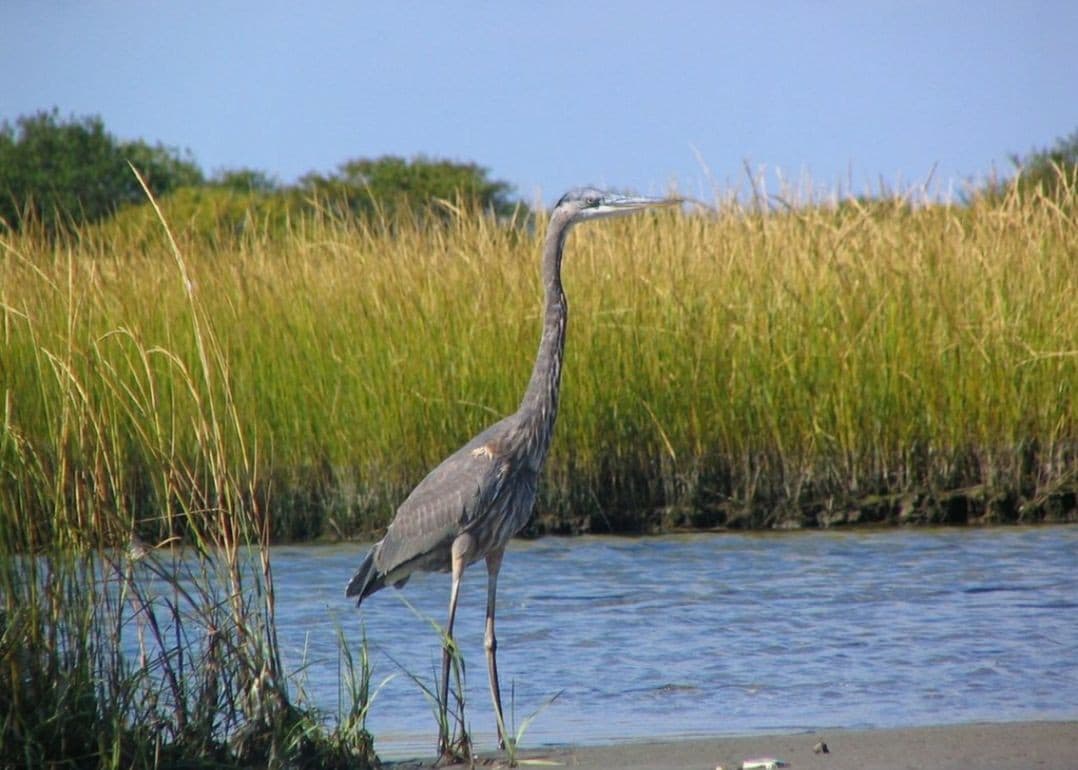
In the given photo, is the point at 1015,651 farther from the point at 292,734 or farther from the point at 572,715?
the point at 292,734

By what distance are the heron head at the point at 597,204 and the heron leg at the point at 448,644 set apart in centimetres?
134

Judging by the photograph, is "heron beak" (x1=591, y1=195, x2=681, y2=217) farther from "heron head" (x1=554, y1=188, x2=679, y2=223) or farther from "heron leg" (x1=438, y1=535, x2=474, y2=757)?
"heron leg" (x1=438, y1=535, x2=474, y2=757)

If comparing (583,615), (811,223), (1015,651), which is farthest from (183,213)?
(1015,651)

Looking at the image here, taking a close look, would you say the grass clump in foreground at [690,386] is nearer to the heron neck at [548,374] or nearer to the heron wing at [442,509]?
the heron neck at [548,374]

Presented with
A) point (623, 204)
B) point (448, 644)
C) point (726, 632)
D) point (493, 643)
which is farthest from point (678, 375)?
point (448, 644)

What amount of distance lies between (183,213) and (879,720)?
19314 mm

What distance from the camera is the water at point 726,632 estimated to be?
551 cm

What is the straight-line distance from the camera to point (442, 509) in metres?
5.50

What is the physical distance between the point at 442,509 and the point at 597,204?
53.4 inches

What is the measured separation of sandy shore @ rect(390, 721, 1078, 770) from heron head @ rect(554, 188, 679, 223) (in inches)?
80.5

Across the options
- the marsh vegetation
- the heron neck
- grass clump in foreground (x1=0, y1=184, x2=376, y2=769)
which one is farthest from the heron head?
the marsh vegetation

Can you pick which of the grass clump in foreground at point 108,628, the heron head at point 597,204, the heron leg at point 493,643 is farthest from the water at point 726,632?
the heron head at point 597,204

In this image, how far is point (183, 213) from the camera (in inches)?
910

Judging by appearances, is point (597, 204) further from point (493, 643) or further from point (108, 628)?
point (108, 628)
